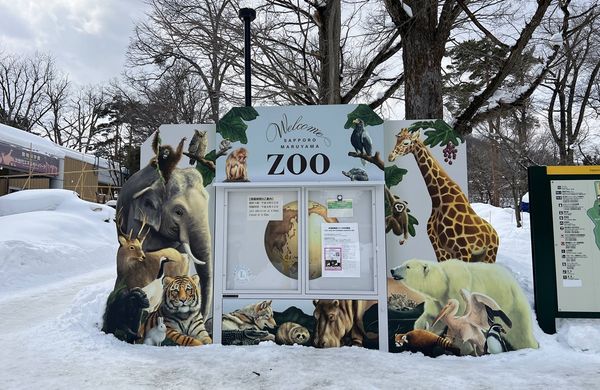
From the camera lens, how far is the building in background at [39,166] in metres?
21.8

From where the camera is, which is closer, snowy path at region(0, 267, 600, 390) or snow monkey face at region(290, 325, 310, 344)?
snowy path at region(0, 267, 600, 390)

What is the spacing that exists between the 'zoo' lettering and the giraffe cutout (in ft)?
2.73

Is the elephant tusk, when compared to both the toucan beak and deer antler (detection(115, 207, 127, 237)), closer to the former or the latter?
deer antler (detection(115, 207, 127, 237))

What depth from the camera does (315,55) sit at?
38.6 feet

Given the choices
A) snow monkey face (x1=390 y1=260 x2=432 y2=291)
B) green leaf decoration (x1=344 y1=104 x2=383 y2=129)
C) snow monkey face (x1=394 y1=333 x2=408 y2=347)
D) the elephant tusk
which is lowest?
snow monkey face (x1=394 y1=333 x2=408 y2=347)

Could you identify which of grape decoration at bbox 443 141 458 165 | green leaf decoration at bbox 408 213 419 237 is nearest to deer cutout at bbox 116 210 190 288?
green leaf decoration at bbox 408 213 419 237

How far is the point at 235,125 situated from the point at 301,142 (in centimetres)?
87

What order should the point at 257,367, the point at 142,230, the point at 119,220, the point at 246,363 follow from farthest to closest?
1. the point at 119,220
2. the point at 142,230
3. the point at 246,363
4. the point at 257,367

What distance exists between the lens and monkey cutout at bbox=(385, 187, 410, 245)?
5016mm

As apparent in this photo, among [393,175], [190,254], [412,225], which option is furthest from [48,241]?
[412,225]

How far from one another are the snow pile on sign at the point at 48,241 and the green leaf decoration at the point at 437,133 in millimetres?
8177

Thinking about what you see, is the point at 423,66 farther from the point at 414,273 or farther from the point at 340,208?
the point at 414,273

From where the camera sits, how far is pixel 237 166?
520 centimetres

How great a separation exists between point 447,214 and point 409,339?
1526 mm
